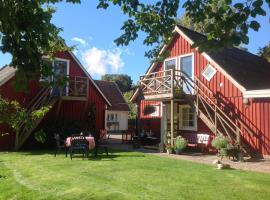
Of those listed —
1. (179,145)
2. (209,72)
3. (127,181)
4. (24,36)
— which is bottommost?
(127,181)

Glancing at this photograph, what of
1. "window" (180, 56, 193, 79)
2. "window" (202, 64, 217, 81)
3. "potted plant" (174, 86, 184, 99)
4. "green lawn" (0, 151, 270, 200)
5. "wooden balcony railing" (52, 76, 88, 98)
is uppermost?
"window" (180, 56, 193, 79)

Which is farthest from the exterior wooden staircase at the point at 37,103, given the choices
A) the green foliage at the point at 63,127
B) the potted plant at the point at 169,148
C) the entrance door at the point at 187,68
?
the entrance door at the point at 187,68

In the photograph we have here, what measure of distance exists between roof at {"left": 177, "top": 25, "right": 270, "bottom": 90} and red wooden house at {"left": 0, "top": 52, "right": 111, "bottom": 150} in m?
6.78

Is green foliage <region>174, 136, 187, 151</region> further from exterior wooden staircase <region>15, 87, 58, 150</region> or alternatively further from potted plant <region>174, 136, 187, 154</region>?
exterior wooden staircase <region>15, 87, 58, 150</region>

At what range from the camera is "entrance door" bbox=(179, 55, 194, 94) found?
58.1 feet

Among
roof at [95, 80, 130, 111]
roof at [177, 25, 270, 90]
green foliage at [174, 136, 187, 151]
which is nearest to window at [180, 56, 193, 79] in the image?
roof at [177, 25, 270, 90]

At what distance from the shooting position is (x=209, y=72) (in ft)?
55.5

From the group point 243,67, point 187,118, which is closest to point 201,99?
point 187,118

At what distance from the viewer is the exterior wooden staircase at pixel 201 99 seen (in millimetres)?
14857

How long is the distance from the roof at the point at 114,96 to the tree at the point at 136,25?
29.7 meters

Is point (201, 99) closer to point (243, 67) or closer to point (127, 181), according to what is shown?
point (243, 67)

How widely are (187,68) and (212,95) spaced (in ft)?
7.77

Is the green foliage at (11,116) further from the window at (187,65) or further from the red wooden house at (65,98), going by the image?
the window at (187,65)

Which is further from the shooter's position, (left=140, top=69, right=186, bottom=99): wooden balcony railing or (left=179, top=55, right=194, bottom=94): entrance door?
(left=179, top=55, right=194, bottom=94): entrance door
